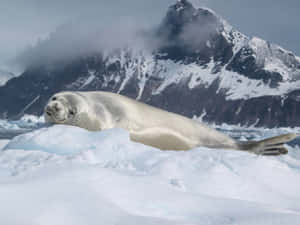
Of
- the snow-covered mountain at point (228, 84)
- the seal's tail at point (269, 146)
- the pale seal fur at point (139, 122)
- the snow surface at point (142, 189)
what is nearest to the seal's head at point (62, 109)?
the pale seal fur at point (139, 122)

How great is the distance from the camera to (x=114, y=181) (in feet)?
7.92

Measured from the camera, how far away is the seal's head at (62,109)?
213 inches

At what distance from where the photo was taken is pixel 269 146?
6137 mm

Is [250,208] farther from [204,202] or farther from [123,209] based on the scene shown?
[123,209]

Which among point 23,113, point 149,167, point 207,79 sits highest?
point 149,167

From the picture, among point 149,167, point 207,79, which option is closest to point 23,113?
point 207,79

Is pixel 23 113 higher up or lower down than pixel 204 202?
lower down

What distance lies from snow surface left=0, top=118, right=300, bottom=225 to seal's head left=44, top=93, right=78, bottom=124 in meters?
1.19

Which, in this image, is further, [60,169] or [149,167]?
[149,167]

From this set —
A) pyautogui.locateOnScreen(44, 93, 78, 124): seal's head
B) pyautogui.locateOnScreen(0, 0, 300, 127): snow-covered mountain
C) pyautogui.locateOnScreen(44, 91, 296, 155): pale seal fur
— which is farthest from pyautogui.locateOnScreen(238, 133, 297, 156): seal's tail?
pyautogui.locateOnScreen(0, 0, 300, 127): snow-covered mountain

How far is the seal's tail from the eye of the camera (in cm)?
590

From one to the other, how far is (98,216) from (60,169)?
0.79 metres

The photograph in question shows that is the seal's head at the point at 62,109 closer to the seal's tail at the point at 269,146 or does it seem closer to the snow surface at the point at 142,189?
the snow surface at the point at 142,189

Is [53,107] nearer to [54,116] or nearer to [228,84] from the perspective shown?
[54,116]
